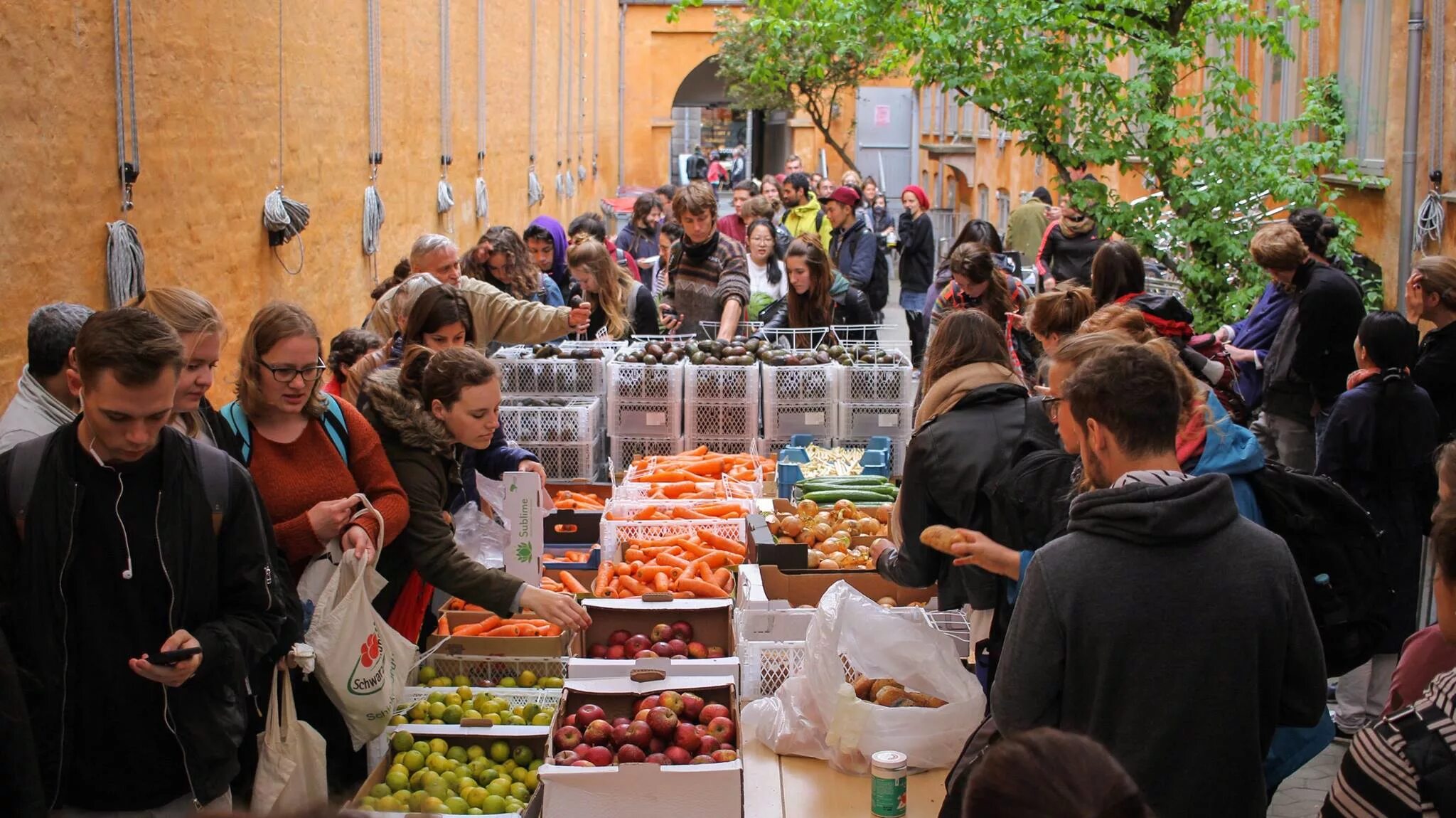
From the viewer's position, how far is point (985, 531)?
433 centimetres

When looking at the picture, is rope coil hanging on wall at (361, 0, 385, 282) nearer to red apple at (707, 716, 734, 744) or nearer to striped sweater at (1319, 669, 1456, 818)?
red apple at (707, 716, 734, 744)

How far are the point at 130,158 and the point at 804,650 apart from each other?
4.63 m

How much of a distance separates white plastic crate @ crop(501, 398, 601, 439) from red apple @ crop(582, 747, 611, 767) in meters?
3.35

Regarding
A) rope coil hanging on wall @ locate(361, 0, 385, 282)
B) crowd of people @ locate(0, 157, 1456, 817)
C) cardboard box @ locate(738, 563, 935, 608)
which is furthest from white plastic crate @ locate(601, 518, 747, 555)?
rope coil hanging on wall @ locate(361, 0, 385, 282)

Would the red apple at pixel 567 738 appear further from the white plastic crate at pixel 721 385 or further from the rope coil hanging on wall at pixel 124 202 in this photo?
the rope coil hanging on wall at pixel 124 202

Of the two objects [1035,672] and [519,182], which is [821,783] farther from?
[519,182]

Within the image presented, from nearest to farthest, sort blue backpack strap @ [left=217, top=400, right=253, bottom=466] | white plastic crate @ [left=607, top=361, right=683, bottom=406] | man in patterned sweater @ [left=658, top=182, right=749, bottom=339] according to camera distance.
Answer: blue backpack strap @ [left=217, top=400, right=253, bottom=466]
white plastic crate @ [left=607, top=361, right=683, bottom=406]
man in patterned sweater @ [left=658, top=182, right=749, bottom=339]

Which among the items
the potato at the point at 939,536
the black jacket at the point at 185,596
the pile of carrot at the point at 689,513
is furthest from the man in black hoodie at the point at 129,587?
the pile of carrot at the point at 689,513

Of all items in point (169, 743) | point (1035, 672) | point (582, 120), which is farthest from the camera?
point (582, 120)

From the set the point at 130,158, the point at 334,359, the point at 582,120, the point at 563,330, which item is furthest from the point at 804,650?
the point at 582,120

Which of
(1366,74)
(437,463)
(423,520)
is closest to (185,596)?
(423,520)

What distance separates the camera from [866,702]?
4.20 meters

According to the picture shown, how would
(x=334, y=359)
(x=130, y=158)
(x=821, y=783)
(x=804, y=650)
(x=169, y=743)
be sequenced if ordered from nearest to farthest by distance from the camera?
(x=169, y=743)
(x=821, y=783)
(x=804, y=650)
(x=334, y=359)
(x=130, y=158)

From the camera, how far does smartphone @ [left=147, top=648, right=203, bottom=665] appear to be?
3158mm
